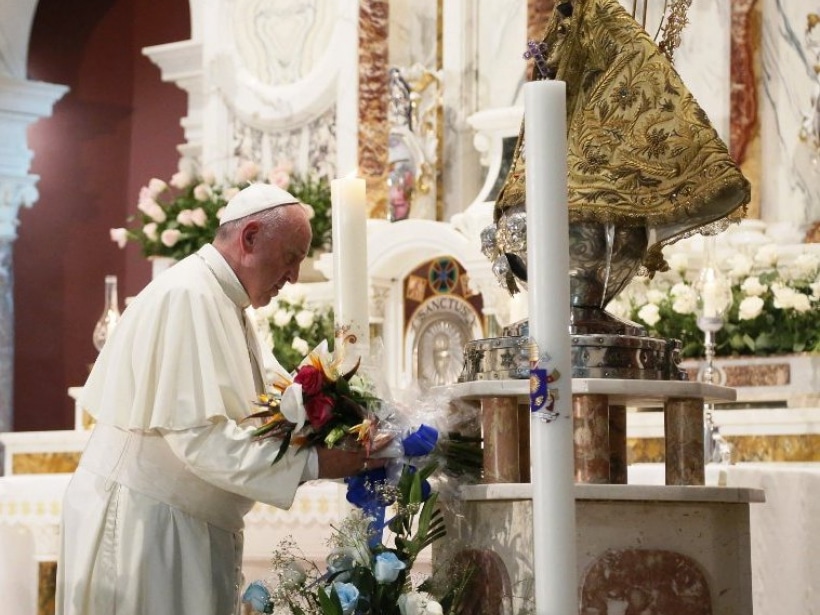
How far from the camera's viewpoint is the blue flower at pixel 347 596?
123 inches

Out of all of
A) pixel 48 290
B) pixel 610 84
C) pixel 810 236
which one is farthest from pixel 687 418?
pixel 48 290

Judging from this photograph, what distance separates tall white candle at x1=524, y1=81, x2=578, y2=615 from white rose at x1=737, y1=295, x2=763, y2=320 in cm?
391

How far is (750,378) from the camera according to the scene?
6.73 metres

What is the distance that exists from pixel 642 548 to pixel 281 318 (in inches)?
203

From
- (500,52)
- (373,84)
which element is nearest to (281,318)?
(373,84)

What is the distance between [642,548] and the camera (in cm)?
306

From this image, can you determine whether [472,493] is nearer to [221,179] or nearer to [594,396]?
[594,396]

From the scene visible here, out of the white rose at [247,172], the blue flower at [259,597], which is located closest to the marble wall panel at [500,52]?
the white rose at [247,172]

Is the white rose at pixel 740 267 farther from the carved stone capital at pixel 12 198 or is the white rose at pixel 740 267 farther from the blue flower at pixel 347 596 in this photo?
the carved stone capital at pixel 12 198

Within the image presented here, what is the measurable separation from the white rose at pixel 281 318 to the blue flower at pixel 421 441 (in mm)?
4823

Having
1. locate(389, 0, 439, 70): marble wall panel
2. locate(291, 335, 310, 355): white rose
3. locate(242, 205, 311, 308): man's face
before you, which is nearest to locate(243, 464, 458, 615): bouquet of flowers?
locate(242, 205, 311, 308): man's face

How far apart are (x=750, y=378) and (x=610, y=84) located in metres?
3.61

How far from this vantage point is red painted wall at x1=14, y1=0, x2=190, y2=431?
11633 millimetres

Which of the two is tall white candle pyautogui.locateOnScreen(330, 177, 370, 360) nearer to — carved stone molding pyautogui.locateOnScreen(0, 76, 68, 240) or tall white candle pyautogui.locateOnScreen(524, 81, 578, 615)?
tall white candle pyautogui.locateOnScreen(524, 81, 578, 615)
